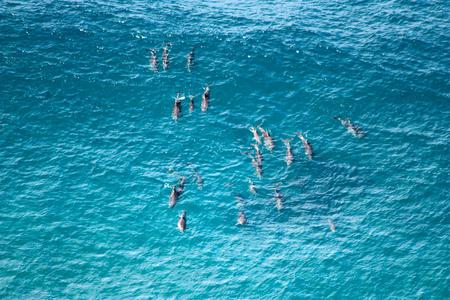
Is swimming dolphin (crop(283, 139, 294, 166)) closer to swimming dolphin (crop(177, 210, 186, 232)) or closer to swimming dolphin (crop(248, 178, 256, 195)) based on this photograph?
swimming dolphin (crop(248, 178, 256, 195))

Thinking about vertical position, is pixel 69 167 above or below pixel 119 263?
Result: above

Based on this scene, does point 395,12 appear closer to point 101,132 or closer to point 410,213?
point 410,213

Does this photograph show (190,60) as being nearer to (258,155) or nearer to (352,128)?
(258,155)

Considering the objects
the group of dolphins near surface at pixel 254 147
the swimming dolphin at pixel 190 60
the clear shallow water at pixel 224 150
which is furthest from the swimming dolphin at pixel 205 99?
the swimming dolphin at pixel 190 60

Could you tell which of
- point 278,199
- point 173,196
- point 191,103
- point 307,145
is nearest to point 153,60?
point 191,103

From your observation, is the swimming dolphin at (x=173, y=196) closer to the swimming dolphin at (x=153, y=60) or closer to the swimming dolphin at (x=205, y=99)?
the swimming dolphin at (x=205, y=99)

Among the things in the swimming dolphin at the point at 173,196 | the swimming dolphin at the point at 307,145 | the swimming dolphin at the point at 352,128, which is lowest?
the swimming dolphin at the point at 173,196

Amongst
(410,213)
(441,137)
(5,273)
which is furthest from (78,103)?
(441,137)

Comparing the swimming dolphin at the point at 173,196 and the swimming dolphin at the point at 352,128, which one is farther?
the swimming dolphin at the point at 352,128
